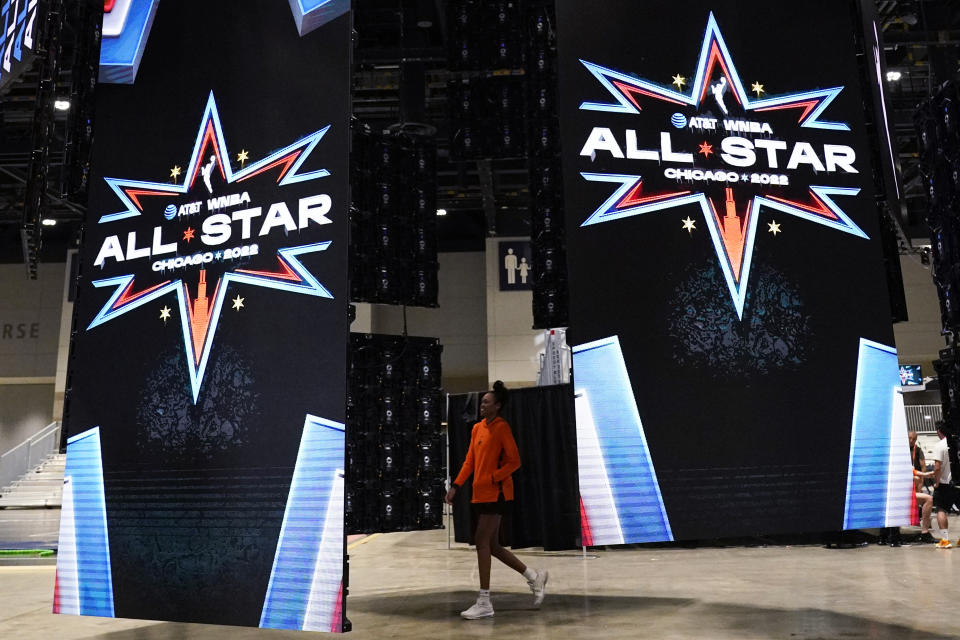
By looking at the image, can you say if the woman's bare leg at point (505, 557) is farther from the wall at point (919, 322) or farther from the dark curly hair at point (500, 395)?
the wall at point (919, 322)

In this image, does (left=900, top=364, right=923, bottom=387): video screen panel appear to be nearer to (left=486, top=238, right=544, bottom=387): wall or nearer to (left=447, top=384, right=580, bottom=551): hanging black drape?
(left=486, top=238, right=544, bottom=387): wall

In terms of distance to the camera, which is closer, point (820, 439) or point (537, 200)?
point (820, 439)

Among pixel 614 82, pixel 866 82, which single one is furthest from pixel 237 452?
pixel 866 82

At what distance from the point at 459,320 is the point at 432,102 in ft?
25.9

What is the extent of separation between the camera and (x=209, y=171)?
4535 mm

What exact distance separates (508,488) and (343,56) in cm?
301

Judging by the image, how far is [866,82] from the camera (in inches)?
190

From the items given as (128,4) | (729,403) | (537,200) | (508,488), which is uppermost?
(128,4)

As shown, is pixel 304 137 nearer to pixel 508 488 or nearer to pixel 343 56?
pixel 343 56

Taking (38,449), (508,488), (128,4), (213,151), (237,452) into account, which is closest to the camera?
(237,452)

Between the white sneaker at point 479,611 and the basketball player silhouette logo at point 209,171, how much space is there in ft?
10.2

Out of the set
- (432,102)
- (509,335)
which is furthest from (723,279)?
(509,335)

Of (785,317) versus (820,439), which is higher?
(785,317)

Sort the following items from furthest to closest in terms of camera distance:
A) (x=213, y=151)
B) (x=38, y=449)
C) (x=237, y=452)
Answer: (x=38, y=449), (x=213, y=151), (x=237, y=452)
